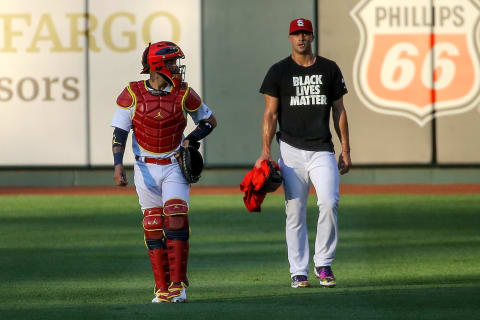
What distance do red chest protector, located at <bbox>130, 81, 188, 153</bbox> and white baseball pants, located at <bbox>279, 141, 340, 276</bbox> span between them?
4.66 ft

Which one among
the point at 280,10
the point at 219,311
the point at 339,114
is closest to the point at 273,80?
the point at 339,114

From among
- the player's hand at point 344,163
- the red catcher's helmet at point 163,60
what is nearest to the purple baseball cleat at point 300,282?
the player's hand at point 344,163

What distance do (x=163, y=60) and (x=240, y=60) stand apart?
52.6ft

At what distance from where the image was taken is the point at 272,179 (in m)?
12.2

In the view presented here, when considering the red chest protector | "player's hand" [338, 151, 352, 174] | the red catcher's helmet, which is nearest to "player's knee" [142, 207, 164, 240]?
the red chest protector

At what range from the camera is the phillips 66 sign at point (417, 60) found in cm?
2684

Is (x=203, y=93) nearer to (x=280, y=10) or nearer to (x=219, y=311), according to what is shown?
(x=280, y=10)

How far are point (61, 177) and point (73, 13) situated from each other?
3173 millimetres

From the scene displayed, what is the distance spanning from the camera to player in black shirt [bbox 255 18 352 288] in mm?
11992

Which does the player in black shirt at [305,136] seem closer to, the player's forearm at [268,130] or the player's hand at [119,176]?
the player's forearm at [268,130]

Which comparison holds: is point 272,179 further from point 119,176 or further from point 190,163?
point 119,176

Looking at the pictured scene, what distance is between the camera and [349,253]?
48.6 ft

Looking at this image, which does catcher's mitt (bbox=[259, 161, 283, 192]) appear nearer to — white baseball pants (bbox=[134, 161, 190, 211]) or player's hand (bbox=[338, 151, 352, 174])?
player's hand (bbox=[338, 151, 352, 174])

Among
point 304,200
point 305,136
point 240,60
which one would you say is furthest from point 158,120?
point 240,60
